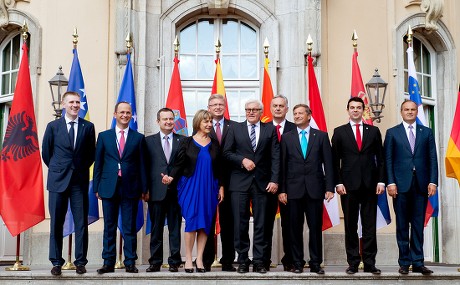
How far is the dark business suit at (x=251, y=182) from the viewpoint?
762cm

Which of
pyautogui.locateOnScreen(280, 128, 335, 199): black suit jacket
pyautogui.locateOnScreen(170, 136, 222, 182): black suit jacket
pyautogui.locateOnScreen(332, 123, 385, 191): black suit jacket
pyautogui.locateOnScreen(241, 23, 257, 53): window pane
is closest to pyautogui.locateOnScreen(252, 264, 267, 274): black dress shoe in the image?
pyautogui.locateOnScreen(280, 128, 335, 199): black suit jacket

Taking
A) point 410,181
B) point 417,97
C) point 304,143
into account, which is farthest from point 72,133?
point 417,97

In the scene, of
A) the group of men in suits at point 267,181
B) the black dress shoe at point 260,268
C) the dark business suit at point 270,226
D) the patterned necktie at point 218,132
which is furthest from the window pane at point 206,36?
the black dress shoe at point 260,268

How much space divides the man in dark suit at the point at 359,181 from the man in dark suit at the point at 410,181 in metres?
0.16

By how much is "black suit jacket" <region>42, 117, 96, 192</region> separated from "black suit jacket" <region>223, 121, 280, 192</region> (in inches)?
60.0

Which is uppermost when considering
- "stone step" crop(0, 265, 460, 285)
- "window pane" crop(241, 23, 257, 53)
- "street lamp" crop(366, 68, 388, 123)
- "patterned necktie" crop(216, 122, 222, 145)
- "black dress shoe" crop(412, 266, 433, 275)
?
"window pane" crop(241, 23, 257, 53)

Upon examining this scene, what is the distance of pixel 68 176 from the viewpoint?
7.59 meters

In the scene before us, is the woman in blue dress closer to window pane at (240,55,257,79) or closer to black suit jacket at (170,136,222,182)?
black suit jacket at (170,136,222,182)

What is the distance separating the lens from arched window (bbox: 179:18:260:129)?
1141 centimetres

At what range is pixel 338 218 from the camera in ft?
32.0

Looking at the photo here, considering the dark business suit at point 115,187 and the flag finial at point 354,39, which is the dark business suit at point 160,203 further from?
the flag finial at point 354,39

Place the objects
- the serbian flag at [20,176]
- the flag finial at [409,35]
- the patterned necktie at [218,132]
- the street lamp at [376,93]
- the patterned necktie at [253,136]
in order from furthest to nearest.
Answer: the flag finial at [409,35] → the street lamp at [376,93] → the serbian flag at [20,176] → the patterned necktie at [218,132] → the patterned necktie at [253,136]

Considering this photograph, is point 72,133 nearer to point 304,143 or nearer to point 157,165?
point 157,165

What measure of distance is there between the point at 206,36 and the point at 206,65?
1.55 feet
